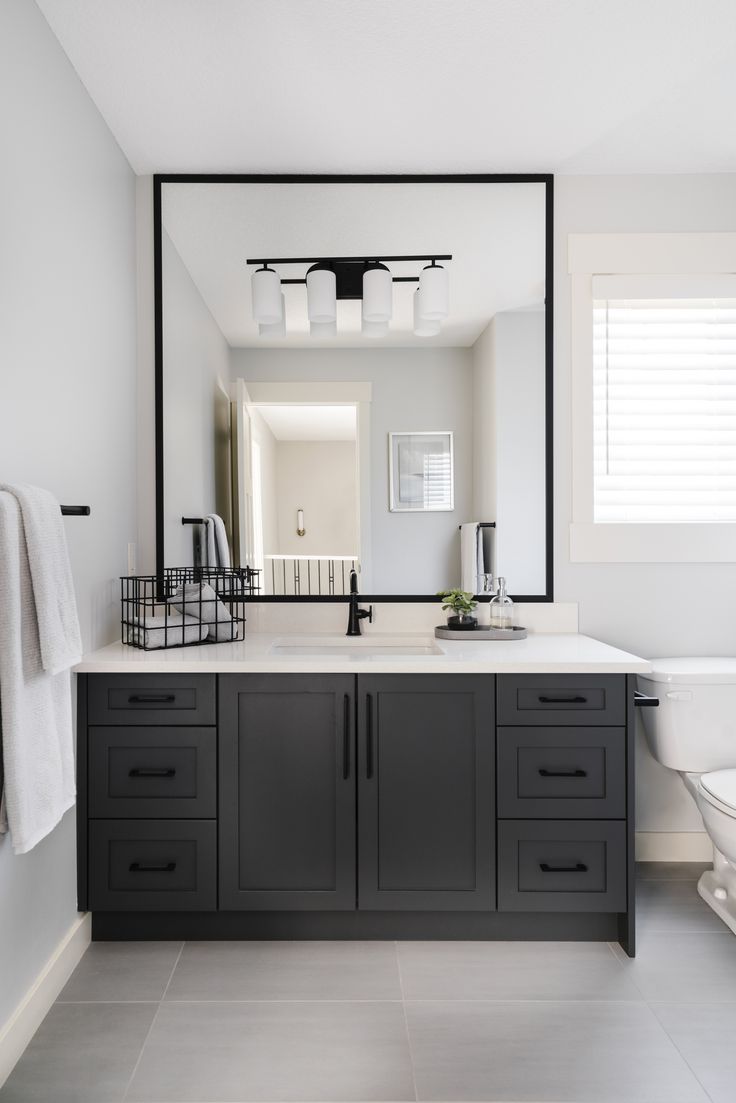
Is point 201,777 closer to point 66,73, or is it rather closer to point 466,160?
point 66,73

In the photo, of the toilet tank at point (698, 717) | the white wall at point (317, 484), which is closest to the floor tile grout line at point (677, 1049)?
the toilet tank at point (698, 717)

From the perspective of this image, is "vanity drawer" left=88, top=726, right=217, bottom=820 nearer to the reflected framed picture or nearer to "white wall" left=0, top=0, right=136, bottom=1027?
"white wall" left=0, top=0, right=136, bottom=1027

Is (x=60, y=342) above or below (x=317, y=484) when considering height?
above

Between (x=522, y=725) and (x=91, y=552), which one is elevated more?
(x=91, y=552)

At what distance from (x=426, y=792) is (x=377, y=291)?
164 centimetres

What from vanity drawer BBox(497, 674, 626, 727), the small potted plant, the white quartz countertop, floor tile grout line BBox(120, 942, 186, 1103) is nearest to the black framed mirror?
the small potted plant

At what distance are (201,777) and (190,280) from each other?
1692 millimetres

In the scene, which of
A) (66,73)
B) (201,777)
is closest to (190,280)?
(66,73)

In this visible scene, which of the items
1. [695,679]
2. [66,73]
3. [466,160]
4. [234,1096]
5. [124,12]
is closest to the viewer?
[234,1096]

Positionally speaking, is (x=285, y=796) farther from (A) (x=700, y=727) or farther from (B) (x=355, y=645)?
(A) (x=700, y=727)

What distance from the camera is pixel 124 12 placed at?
1.82 m

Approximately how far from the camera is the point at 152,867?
6.72ft

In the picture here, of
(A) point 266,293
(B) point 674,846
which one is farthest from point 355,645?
(B) point 674,846

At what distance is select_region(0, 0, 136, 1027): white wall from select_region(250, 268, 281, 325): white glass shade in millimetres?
434
